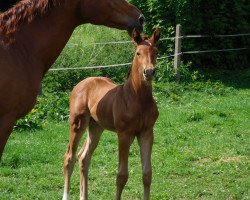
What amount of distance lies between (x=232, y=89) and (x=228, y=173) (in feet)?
20.4

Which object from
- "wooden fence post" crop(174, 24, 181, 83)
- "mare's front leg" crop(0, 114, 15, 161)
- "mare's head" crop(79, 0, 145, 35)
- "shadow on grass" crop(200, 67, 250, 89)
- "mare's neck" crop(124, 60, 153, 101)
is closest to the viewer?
"mare's front leg" crop(0, 114, 15, 161)

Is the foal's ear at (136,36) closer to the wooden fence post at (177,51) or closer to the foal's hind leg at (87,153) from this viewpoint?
the foal's hind leg at (87,153)

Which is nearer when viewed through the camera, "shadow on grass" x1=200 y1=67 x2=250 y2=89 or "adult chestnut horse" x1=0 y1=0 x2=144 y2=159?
"adult chestnut horse" x1=0 y1=0 x2=144 y2=159

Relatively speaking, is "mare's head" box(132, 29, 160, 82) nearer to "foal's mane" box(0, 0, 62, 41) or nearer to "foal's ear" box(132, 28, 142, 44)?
"foal's ear" box(132, 28, 142, 44)

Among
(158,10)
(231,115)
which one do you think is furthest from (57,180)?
(158,10)

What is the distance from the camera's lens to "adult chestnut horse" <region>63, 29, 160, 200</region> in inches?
199

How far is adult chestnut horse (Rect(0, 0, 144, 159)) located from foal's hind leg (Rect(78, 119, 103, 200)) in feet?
5.78

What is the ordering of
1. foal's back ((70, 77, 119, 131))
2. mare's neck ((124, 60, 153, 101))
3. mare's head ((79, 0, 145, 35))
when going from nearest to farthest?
mare's head ((79, 0, 145, 35)) → mare's neck ((124, 60, 153, 101)) → foal's back ((70, 77, 119, 131))

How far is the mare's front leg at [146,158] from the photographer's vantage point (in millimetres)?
5039

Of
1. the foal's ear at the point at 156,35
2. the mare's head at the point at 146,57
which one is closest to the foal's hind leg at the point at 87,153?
the mare's head at the point at 146,57

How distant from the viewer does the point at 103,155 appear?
22.9 feet

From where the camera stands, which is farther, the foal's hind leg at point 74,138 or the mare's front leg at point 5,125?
the foal's hind leg at point 74,138

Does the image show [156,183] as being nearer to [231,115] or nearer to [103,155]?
[103,155]

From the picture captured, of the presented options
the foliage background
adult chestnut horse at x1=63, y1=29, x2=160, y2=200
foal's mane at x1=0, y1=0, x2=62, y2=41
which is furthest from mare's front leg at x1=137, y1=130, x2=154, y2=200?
the foliage background
